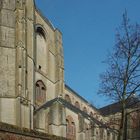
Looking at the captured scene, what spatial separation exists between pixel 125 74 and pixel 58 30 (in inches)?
1618

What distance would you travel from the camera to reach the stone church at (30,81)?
4569cm

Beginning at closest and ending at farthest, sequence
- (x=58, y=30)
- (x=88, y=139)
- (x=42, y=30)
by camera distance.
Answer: (x=88, y=139) < (x=42, y=30) < (x=58, y=30)

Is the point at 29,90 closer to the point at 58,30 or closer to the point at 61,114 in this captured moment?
the point at 61,114

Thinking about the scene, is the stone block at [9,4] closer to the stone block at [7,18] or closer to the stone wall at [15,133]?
the stone block at [7,18]

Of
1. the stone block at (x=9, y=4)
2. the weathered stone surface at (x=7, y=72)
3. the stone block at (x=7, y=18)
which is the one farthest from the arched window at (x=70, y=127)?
the stone block at (x=9, y=4)

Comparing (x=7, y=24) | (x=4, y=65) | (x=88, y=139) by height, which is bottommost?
(x=88, y=139)

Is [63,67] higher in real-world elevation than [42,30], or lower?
lower

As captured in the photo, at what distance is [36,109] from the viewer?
51.1 meters

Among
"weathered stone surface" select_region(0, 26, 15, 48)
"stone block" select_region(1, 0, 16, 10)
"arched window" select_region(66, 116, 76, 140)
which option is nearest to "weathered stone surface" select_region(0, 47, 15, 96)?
"weathered stone surface" select_region(0, 26, 15, 48)

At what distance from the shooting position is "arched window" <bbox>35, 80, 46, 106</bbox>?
54.2m

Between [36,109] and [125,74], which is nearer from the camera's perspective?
[125,74]

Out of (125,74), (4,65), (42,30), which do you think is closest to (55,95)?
(42,30)

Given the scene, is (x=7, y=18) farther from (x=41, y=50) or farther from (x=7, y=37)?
(x=41, y=50)

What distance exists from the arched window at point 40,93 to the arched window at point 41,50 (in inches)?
80.1
